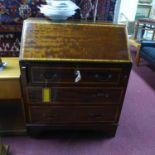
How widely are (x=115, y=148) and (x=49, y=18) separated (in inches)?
48.1

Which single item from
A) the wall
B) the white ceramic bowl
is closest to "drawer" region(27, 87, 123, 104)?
the white ceramic bowl

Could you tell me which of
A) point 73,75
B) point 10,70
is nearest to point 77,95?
point 73,75

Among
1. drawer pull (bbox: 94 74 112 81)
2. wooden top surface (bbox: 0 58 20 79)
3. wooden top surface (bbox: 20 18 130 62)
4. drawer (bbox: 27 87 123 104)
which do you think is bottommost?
drawer (bbox: 27 87 123 104)

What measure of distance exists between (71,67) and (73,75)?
0.07m

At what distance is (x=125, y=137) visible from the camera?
177 cm

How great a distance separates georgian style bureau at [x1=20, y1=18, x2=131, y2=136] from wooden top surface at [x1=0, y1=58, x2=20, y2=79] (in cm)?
11

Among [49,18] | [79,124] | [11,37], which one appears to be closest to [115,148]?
[79,124]

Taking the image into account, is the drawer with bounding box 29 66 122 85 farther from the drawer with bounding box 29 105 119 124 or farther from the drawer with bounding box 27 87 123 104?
the drawer with bounding box 29 105 119 124

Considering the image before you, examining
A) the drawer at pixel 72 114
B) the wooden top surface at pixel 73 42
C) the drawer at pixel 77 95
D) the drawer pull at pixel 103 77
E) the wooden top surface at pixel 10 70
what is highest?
the wooden top surface at pixel 73 42

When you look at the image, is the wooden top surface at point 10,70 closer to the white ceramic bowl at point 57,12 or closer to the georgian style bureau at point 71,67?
the georgian style bureau at point 71,67

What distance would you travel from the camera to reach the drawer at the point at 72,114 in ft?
5.04

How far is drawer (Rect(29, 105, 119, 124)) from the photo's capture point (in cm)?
154

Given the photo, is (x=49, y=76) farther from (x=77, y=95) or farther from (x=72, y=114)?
(x=72, y=114)

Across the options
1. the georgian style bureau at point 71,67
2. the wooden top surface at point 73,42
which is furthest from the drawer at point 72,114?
the wooden top surface at point 73,42
